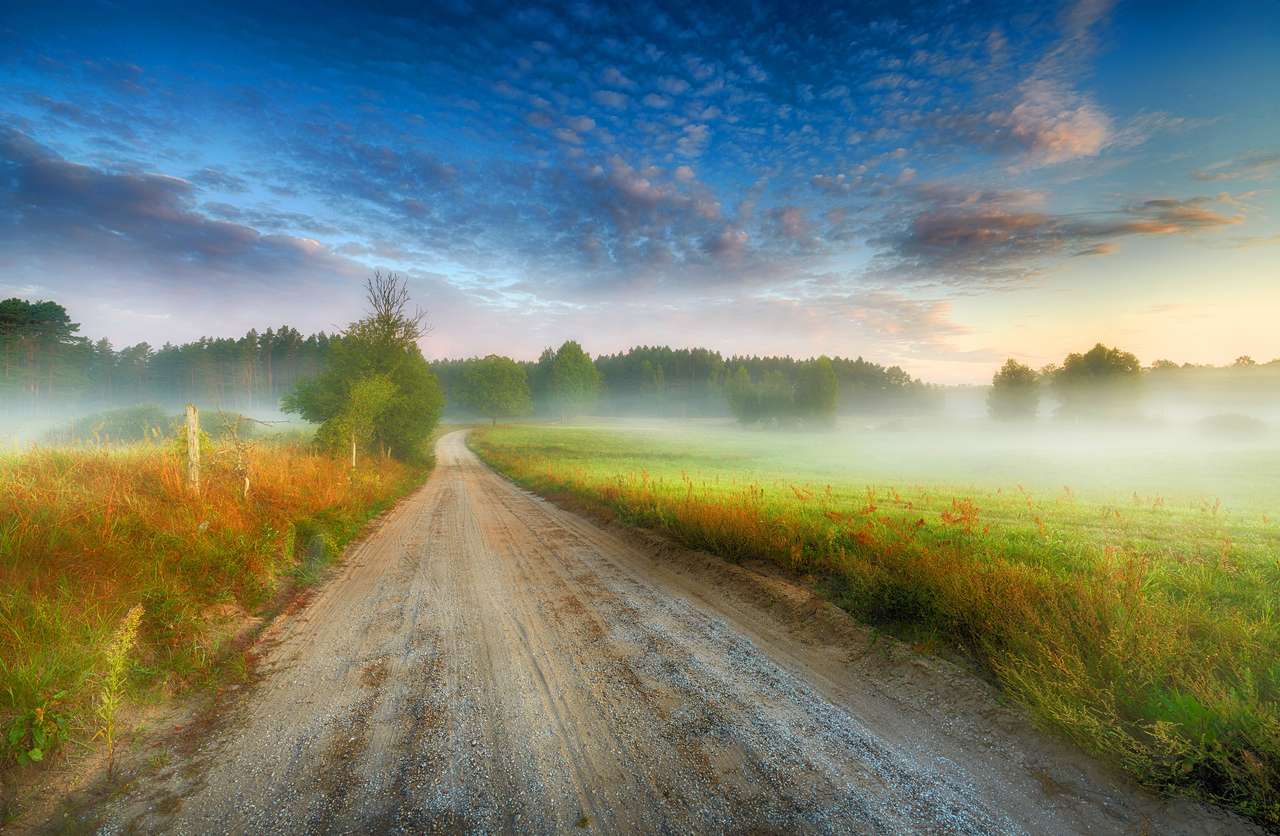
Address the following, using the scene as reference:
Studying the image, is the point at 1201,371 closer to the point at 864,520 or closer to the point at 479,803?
the point at 864,520

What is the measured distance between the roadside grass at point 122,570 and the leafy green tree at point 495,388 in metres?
68.3

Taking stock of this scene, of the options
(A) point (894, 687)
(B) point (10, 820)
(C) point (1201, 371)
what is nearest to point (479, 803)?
(B) point (10, 820)

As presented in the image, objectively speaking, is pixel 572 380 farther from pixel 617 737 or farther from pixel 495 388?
pixel 617 737

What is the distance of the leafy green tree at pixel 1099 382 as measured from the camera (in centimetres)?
5491

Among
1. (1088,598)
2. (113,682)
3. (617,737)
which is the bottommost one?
(617,737)

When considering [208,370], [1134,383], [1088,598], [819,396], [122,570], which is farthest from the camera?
[208,370]

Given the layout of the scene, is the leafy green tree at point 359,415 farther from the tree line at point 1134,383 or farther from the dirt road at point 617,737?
the tree line at point 1134,383

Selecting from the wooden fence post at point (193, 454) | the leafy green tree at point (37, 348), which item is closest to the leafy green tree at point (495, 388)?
the leafy green tree at point (37, 348)

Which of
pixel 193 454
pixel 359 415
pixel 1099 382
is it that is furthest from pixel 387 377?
pixel 1099 382

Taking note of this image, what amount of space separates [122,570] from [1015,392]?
3433 inches

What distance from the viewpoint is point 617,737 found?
12.0 feet

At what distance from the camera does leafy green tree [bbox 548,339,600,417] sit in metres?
93.0

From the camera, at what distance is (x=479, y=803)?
2957mm

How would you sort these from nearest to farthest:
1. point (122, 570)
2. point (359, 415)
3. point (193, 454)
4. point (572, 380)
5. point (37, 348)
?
point (122, 570), point (193, 454), point (359, 415), point (37, 348), point (572, 380)
